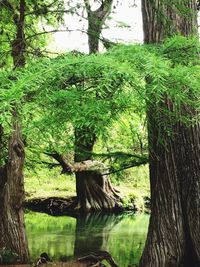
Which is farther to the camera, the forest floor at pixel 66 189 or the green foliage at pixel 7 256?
the forest floor at pixel 66 189

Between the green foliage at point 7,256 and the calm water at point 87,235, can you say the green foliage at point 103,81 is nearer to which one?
the green foliage at point 7,256

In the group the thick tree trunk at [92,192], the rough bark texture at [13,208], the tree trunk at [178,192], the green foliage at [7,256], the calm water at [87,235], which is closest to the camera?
the tree trunk at [178,192]

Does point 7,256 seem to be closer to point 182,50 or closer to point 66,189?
point 182,50

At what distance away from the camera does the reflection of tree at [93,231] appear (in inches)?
411

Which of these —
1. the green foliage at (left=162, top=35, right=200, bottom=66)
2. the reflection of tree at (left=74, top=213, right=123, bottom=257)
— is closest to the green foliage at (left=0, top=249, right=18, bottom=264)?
the reflection of tree at (left=74, top=213, right=123, bottom=257)

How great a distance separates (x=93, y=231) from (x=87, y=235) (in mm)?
862

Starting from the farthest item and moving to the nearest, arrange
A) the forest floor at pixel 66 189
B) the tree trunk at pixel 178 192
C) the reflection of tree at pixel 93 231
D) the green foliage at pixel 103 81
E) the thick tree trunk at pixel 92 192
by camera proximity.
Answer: the forest floor at pixel 66 189, the thick tree trunk at pixel 92 192, the reflection of tree at pixel 93 231, the tree trunk at pixel 178 192, the green foliage at pixel 103 81

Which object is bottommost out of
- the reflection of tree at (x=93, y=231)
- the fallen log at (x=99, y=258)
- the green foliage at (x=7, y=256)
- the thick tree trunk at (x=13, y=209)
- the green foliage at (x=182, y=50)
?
the reflection of tree at (x=93, y=231)

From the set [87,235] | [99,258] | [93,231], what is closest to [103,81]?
[99,258]

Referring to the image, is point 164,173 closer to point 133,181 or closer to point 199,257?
point 199,257

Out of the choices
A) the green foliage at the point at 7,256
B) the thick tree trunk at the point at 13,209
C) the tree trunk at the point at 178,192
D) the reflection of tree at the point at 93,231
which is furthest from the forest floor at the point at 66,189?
the tree trunk at the point at 178,192

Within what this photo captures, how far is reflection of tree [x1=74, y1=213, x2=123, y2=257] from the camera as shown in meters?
10.4

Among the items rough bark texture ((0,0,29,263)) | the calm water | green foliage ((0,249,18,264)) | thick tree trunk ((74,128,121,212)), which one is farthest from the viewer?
thick tree trunk ((74,128,121,212))

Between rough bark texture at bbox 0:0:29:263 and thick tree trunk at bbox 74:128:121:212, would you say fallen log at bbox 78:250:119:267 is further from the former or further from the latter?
thick tree trunk at bbox 74:128:121:212
